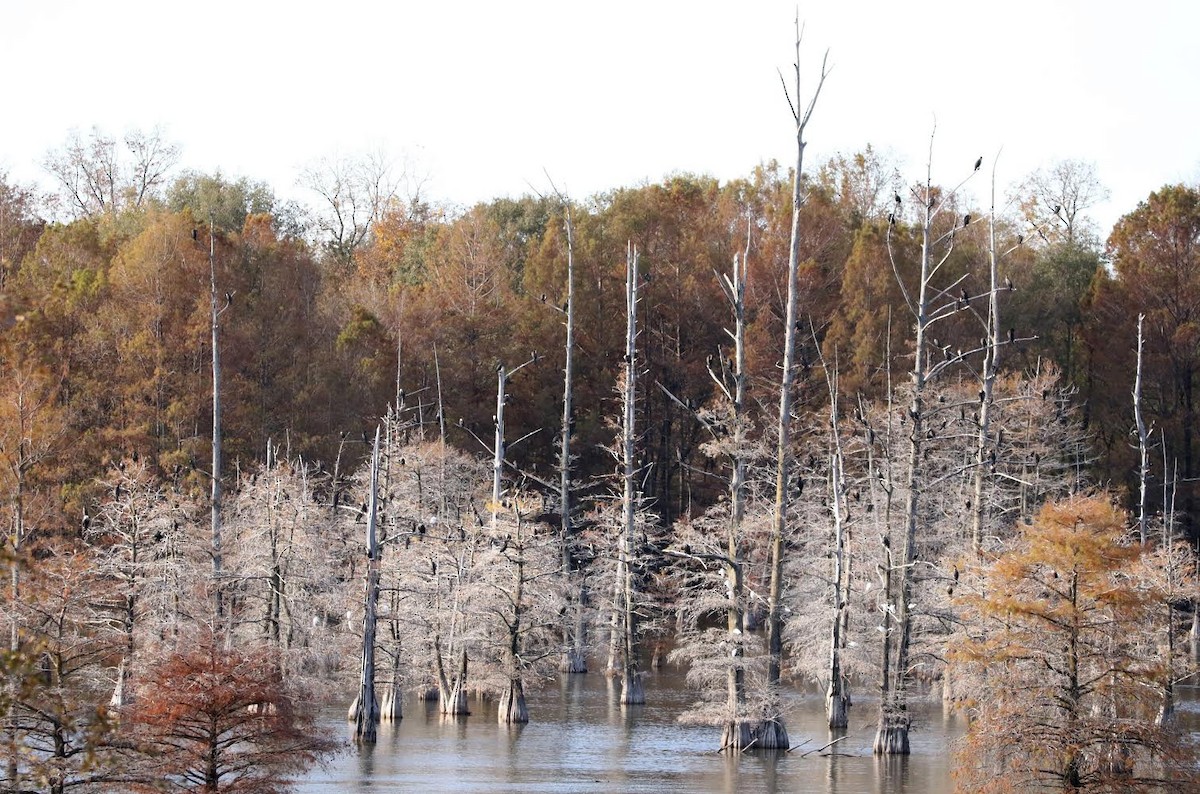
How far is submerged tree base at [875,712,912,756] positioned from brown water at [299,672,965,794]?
0.27 metres

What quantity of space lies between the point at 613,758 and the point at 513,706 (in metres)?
5.63

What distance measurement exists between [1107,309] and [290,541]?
36.5 m

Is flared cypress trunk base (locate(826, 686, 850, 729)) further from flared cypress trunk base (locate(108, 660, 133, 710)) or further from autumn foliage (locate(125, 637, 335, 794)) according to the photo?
autumn foliage (locate(125, 637, 335, 794))

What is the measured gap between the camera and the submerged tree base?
2931cm

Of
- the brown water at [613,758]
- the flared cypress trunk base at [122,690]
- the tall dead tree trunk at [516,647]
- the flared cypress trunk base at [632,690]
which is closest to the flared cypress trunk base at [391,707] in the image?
the brown water at [613,758]

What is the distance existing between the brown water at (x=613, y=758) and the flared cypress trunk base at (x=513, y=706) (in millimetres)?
297

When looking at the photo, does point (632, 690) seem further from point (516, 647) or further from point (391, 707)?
point (391, 707)

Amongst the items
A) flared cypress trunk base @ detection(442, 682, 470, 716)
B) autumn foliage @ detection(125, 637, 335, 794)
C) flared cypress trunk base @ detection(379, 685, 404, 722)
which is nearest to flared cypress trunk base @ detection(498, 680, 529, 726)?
flared cypress trunk base @ detection(442, 682, 470, 716)

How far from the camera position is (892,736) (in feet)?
96.7

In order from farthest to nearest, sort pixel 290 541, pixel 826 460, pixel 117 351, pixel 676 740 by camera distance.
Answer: pixel 117 351 < pixel 826 460 < pixel 290 541 < pixel 676 740

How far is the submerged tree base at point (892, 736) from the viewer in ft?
96.2

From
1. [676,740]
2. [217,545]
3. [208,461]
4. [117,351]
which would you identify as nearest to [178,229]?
[117,351]

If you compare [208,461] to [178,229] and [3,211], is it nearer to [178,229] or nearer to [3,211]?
[178,229]

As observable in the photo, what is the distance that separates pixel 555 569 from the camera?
118ft
